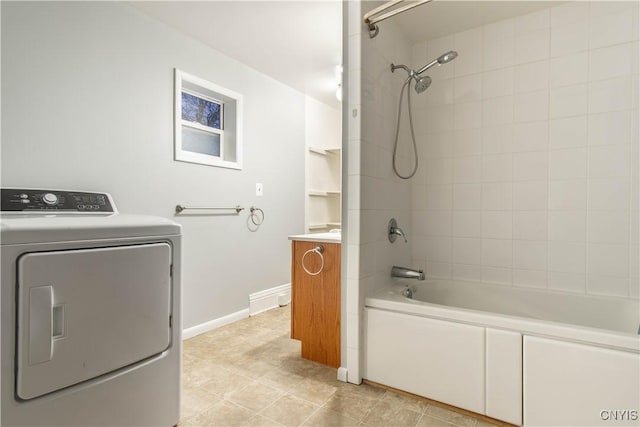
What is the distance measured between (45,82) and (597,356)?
2.92 metres

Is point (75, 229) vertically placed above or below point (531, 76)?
below

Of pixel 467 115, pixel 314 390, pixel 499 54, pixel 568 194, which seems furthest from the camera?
pixel 467 115

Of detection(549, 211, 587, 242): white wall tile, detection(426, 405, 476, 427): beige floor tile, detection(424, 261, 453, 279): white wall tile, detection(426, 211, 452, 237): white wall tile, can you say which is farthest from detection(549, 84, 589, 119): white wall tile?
detection(426, 405, 476, 427): beige floor tile

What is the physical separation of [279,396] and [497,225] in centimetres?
175

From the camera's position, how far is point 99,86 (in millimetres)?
1997

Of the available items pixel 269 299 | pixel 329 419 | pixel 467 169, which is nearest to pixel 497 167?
pixel 467 169

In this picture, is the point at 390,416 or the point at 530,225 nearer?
the point at 390,416

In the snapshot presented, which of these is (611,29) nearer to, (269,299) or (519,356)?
(519,356)

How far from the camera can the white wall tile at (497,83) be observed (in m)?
2.21

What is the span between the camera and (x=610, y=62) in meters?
1.93

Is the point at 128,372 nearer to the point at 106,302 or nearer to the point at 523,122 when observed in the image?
the point at 106,302

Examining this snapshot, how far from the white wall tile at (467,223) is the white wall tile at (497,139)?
1.46 feet

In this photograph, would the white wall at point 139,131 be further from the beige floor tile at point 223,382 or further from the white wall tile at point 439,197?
the white wall tile at point 439,197

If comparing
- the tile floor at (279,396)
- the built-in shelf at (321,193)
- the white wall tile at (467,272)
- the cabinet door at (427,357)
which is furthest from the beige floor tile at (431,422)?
the built-in shelf at (321,193)
